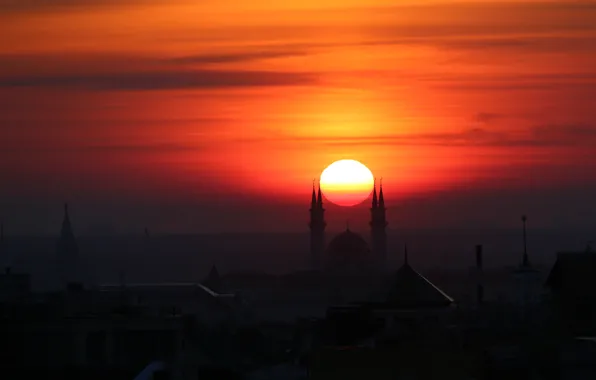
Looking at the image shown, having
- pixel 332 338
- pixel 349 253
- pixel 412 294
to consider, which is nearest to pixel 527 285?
pixel 412 294

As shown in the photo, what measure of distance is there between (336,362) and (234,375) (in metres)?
16.7

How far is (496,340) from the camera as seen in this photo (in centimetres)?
5838

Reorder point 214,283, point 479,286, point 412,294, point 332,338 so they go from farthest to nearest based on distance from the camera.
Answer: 1. point 214,283
2. point 479,286
3. point 412,294
4. point 332,338

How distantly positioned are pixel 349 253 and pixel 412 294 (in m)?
77.6

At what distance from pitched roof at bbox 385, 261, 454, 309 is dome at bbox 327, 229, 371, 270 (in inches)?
2781

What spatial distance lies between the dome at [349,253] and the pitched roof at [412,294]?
70.6 m

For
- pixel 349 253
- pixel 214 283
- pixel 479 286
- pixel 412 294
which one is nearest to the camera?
pixel 412 294

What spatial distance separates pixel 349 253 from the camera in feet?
587

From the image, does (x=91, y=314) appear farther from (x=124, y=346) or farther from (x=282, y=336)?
(x=282, y=336)

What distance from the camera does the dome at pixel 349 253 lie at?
176 metres

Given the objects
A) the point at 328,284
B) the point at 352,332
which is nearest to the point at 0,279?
the point at 352,332

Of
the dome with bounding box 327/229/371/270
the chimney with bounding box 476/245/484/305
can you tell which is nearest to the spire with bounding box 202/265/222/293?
the dome with bounding box 327/229/371/270

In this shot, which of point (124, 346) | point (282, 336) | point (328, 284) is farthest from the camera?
point (328, 284)

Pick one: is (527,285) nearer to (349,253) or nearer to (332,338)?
(332,338)
